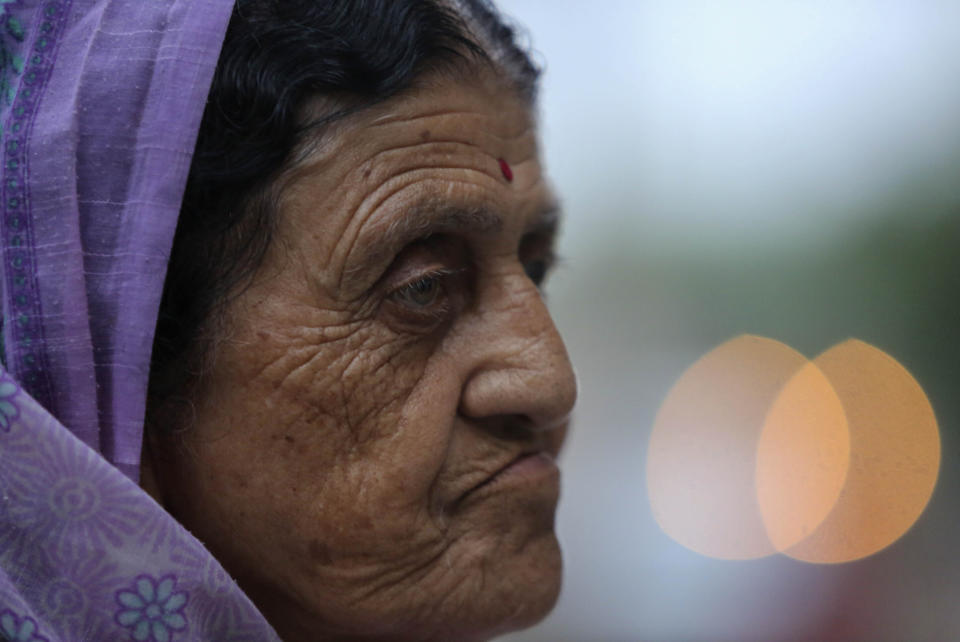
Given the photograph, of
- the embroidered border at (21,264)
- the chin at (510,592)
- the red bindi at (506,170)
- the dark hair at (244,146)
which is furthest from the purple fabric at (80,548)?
the red bindi at (506,170)

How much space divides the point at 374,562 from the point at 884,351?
912mm

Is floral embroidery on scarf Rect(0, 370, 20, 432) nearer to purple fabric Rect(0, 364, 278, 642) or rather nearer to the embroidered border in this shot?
purple fabric Rect(0, 364, 278, 642)

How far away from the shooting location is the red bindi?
1.50 m

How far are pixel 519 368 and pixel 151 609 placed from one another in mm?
639

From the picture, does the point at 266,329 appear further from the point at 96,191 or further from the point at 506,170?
the point at 506,170

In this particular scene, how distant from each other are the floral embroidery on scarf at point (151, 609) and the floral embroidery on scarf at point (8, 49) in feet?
2.42

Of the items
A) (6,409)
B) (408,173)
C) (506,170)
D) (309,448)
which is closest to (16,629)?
(6,409)

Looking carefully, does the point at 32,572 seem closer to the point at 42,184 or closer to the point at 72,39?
the point at 42,184

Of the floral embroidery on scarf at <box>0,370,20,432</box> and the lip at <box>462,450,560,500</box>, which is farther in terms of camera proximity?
the lip at <box>462,450,560,500</box>

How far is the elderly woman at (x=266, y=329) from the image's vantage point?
48.2 inches

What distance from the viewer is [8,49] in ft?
4.36

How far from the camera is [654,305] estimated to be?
3.19 metres

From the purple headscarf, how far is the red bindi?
487 mm


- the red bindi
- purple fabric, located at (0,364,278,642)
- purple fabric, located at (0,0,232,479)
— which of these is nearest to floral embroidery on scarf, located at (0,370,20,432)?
purple fabric, located at (0,364,278,642)
